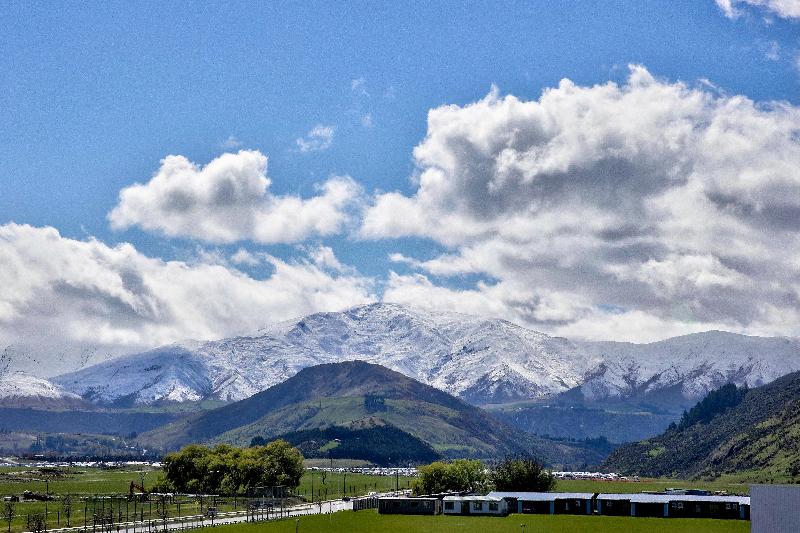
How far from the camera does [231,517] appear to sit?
191750mm

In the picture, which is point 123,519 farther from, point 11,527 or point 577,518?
point 577,518

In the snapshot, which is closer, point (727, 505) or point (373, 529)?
point (373, 529)

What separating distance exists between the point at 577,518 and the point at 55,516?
101 m

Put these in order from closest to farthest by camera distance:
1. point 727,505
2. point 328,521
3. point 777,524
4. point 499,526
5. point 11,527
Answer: point 777,524
point 11,527
point 499,526
point 328,521
point 727,505

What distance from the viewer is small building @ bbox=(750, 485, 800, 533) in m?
117

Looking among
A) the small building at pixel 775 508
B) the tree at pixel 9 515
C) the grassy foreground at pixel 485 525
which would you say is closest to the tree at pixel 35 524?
the tree at pixel 9 515

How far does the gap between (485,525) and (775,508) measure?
6843 cm

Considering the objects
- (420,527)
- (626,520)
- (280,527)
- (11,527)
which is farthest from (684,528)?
(11,527)

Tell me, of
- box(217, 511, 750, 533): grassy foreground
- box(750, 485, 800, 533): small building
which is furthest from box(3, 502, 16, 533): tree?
box(750, 485, 800, 533): small building

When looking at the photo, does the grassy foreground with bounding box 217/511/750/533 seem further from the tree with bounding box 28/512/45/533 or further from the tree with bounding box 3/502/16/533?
the tree with bounding box 3/502/16/533

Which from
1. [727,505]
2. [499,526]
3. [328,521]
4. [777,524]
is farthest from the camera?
[727,505]

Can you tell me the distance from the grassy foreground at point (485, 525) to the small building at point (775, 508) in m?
49.4

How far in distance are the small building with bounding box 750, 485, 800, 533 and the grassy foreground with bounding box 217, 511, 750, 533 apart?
49.4m

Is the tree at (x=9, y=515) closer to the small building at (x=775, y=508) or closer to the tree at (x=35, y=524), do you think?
the tree at (x=35, y=524)
